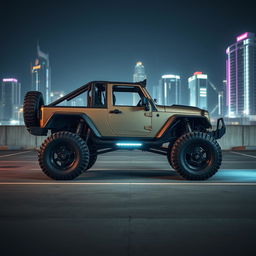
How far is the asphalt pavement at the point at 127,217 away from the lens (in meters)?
3.88

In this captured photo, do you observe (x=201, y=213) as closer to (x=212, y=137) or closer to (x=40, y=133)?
(x=212, y=137)

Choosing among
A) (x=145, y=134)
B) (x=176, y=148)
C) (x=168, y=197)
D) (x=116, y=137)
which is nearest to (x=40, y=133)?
(x=116, y=137)

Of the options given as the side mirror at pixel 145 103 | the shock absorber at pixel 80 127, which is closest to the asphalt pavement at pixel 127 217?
the shock absorber at pixel 80 127

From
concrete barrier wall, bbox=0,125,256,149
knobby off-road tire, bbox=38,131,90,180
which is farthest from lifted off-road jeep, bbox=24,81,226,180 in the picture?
concrete barrier wall, bbox=0,125,256,149

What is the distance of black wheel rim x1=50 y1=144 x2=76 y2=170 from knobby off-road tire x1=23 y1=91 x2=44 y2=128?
912 millimetres

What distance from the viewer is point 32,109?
8992 millimetres

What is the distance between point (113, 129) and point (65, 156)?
1368 mm

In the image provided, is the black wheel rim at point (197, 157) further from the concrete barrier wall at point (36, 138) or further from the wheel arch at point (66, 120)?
the concrete barrier wall at point (36, 138)

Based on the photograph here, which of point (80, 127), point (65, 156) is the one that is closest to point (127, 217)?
point (65, 156)

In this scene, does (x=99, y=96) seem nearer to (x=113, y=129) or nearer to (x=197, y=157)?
(x=113, y=129)

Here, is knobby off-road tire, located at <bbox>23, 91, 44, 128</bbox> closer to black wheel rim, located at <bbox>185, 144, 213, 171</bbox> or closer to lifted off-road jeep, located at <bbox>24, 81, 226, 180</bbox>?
lifted off-road jeep, located at <bbox>24, 81, 226, 180</bbox>

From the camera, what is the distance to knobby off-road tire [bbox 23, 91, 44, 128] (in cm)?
899

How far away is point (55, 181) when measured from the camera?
8695 millimetres

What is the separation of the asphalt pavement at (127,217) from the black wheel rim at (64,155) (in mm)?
512
